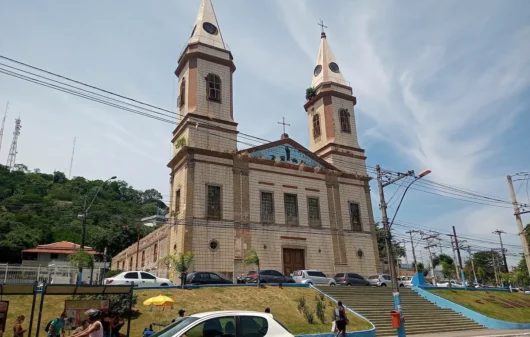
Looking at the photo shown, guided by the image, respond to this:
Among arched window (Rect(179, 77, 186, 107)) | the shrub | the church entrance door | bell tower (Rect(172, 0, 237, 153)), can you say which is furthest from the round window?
arched window (Rect(179, 77, 186, 107))

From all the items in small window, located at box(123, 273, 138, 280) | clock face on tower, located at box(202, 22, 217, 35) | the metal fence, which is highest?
clock face on tower, located at box(202, 22, 217, 35)

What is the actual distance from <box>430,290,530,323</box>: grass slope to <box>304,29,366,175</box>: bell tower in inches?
508

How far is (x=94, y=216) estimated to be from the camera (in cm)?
7550

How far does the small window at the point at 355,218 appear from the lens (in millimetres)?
34406

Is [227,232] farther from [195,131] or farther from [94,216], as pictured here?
[94,216]

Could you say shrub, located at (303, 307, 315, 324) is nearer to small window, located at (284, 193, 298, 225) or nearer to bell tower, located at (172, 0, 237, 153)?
small window, located at (284, 193, 298, 225)

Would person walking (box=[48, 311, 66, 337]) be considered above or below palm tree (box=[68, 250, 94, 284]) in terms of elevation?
below

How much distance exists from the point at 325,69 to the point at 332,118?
18.4 feet

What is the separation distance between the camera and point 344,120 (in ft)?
127

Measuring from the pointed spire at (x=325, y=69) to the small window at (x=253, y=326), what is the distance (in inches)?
1362

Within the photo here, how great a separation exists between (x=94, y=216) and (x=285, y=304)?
64080mm

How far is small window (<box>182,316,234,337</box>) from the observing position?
651 cm

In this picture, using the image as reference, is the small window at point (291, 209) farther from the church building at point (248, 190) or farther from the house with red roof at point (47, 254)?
the house with red roof at point (47, 254)

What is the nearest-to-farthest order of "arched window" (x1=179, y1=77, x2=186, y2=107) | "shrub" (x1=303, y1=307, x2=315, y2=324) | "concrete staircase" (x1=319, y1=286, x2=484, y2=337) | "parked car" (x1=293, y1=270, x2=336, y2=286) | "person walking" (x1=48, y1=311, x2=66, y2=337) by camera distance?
"person walking" (x1=48, y1=311, x2=66, y2=337) < "shrub" (x1=303, y1=307, x2=315, y2=324) < "concrete staircase" (x1=319, y1=286, x2=484, y2=337) < "parked car" (x1=293, y1=270, x2=336, y2=286) < "arched window" (x1=179, y1=77, x2=186, y2=107)
